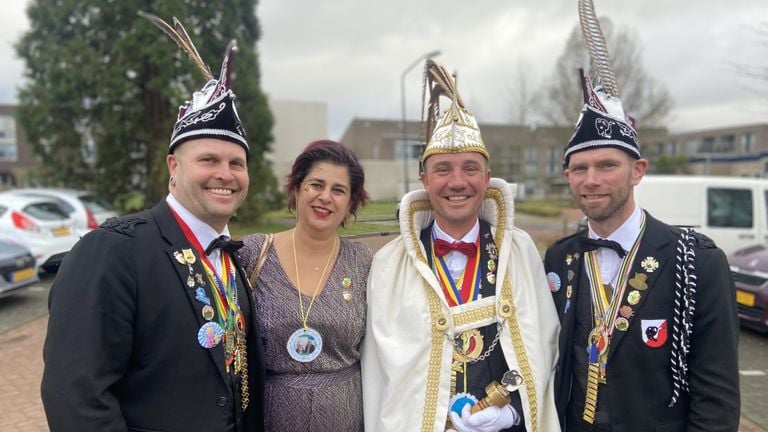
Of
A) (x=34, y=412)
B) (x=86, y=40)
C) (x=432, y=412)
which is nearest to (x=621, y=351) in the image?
(x=432, y=412)

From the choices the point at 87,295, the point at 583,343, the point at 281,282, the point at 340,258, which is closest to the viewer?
the point at 87,295

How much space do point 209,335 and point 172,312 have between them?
159 mm

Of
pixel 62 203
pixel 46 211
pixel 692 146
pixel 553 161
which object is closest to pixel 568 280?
pixel 46 211

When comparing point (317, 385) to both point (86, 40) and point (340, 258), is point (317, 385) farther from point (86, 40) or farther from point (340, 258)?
point (86, 40)

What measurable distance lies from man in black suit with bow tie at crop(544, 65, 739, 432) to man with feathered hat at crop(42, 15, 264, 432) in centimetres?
139

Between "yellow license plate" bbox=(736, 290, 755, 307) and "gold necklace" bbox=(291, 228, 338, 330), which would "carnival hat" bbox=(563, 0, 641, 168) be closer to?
"gold necklace" bbox=(291, 228, 338, 330)

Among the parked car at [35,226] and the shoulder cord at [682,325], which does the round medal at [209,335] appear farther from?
the parked car at [35,226]

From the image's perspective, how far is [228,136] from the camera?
1.96 m

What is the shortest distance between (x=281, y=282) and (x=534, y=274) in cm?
121

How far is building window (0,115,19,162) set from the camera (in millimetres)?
39219

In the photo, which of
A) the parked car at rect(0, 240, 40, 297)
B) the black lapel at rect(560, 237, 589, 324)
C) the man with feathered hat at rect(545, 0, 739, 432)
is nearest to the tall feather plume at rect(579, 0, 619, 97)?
the man with feathered hat at rect(545, 0, 739, 432)

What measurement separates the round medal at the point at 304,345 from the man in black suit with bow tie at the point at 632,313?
1.09 metres

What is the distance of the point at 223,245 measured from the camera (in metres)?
2.00

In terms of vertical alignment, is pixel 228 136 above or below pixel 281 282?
above
